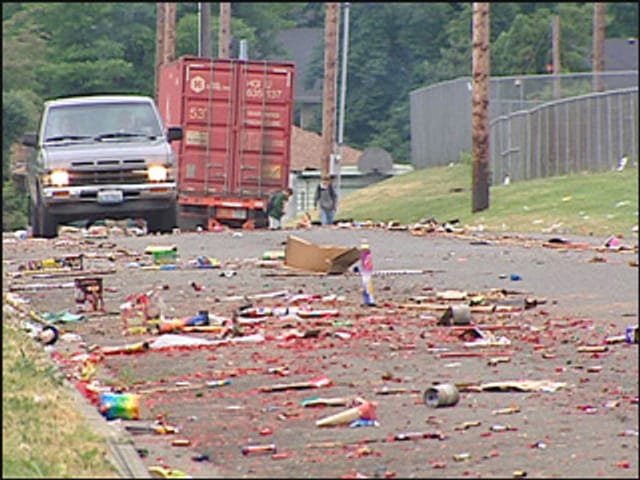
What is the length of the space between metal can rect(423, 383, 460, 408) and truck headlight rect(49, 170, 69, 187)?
16288mm

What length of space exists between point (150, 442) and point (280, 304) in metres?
5.95

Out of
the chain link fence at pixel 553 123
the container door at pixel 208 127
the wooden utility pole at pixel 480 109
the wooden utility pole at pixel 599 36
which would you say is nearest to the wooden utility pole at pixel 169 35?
the chain link fence at pixel 553 123

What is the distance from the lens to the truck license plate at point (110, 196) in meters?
25.2

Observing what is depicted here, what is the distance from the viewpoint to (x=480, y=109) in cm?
3300

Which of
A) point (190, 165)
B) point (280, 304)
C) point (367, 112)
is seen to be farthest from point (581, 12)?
point (280, 304)

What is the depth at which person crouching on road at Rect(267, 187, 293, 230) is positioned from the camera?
33.7 m

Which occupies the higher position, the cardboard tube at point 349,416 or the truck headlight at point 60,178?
the truck headlight at point 60,178

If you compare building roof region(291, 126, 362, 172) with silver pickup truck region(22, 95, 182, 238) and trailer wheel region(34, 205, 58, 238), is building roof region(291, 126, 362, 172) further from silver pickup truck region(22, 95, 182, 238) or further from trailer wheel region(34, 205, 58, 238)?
silver pickup truck region(22, 95, 182, 238)

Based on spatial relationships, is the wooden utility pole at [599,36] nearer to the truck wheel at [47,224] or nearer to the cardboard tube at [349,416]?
the truck wheel at [47,224]

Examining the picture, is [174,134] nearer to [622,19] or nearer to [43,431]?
[43,431]

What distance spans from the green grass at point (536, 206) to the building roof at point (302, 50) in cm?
4621

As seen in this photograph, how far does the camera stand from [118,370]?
11023 mm

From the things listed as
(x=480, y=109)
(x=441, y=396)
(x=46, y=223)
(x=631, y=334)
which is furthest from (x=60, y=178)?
(x=441, y=396)

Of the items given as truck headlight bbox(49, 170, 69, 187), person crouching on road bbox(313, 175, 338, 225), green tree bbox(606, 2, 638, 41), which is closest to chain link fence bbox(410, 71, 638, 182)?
person crouching on road bbox(313, 175, 338, 225)
